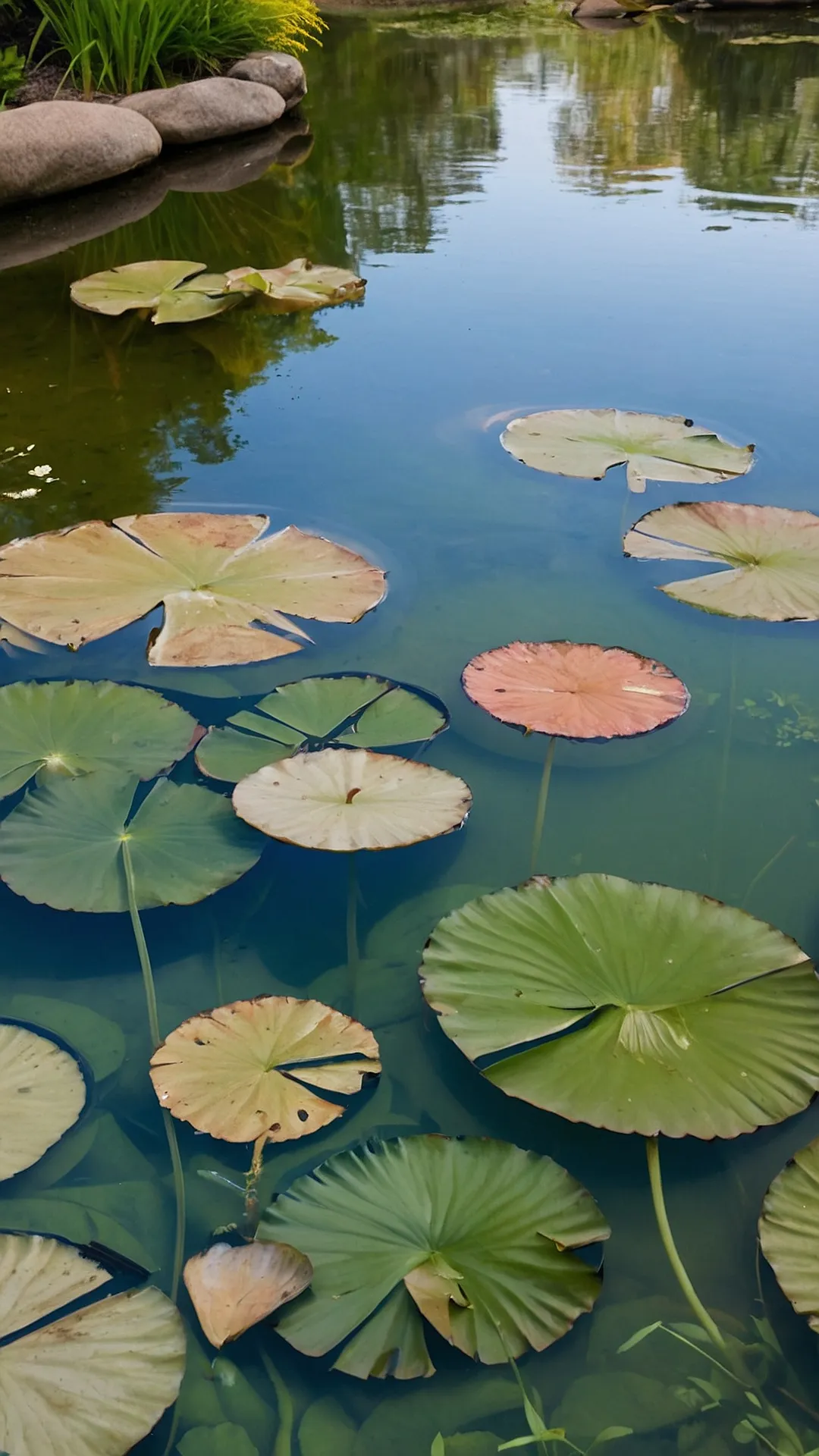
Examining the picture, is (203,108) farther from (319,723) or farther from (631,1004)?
(631,1004)

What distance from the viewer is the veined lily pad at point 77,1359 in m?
0.87

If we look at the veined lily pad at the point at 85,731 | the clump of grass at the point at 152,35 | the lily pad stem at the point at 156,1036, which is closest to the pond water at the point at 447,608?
the lily pad stem at the point at 156,1036

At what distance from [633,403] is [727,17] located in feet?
37.5

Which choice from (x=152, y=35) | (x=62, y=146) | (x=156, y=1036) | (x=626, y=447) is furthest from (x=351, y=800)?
(x=152, y=35)

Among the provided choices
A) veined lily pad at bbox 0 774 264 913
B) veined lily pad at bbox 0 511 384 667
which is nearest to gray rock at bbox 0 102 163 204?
veined lily pad at bbox 0 511 384 667

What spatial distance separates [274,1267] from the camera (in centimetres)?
98

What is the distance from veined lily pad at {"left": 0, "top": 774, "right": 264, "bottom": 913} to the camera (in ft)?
4.47

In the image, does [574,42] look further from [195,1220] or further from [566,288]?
[195,1220]

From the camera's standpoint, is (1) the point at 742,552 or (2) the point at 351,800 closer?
(2) the point at 351,800

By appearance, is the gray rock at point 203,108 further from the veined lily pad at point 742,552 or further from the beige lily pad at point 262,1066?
the beige lily pad at point 262,1066

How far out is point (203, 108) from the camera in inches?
229

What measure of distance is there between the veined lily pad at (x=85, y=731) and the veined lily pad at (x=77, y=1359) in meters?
0.72

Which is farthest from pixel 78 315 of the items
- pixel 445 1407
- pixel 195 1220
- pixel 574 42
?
pixel 574 42

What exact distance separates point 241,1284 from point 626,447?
195cm
